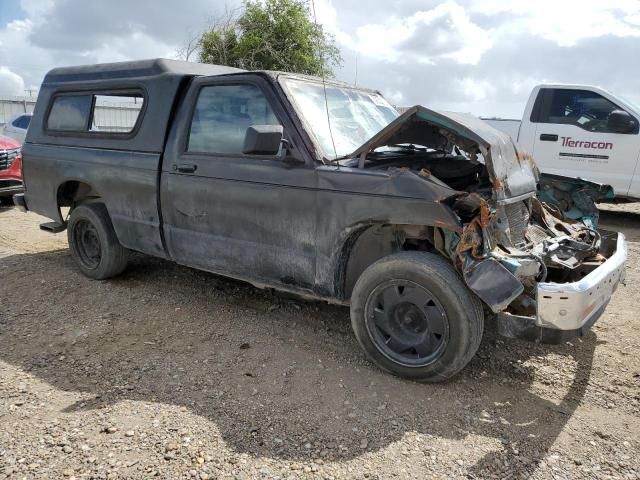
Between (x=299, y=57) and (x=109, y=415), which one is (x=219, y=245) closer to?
(x=109, y=415)

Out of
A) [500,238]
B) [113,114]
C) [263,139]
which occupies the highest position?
[113,114]

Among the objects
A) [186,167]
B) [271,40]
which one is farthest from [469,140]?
[271,40]

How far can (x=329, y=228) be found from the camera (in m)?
3.35

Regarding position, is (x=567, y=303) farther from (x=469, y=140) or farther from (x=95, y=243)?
(x=95, y=243)

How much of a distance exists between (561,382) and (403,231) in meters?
1.34

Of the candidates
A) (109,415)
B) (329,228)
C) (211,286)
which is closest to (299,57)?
(211,286)

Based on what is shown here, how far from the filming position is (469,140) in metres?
3.16

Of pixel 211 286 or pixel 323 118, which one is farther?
pixel 211 286

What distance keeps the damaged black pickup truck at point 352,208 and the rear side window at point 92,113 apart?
35 millimetres

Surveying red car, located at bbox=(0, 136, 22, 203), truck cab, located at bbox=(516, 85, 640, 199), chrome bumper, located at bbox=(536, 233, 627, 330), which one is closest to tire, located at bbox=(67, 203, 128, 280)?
chrome bumper, located at bbox=(536, 233, 627, 330)

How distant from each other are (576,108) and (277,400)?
702 centimetres

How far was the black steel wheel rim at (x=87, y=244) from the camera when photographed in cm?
508

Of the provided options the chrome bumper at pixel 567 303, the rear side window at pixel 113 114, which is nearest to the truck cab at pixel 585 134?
the chrome bumper at pixel 567 303

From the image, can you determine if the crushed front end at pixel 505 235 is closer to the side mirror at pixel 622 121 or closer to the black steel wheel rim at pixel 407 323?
the black steel wheel rim at pixel 407 323
